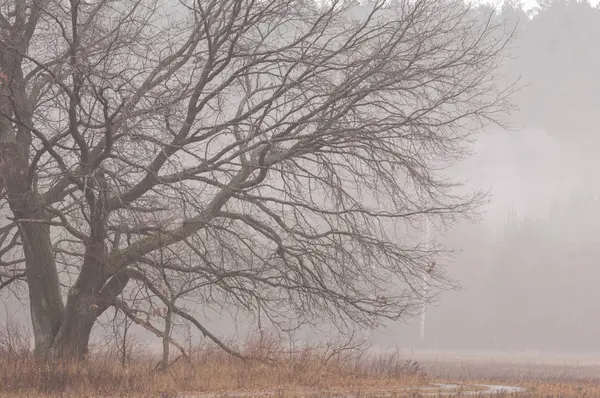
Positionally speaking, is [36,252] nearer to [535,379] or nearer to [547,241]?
[535,379]

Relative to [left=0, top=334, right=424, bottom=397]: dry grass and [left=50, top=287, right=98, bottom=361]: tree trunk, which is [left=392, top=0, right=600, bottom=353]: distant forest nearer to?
[left=0, top=334, right=424, bottom=397]: dry grass

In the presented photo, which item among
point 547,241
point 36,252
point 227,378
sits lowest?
point 227,378

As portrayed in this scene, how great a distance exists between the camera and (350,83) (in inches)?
493

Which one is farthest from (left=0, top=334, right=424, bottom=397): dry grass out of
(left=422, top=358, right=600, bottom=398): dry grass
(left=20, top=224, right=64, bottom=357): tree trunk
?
(left=422, top=358, right=600, bottom=398): dry grass

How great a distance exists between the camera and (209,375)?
39.5ft

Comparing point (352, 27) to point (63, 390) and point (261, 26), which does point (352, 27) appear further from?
point (63, 390)

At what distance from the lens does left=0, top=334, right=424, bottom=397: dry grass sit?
34.3 feet

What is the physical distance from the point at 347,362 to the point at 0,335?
6398mm

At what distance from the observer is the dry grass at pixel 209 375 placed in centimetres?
1046

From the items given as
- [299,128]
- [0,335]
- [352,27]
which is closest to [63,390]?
[0,335]

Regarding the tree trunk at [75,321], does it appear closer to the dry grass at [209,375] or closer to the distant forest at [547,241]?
the dry grass at [209,375]

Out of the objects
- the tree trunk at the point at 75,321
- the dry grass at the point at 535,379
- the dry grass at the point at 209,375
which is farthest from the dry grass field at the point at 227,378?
the tree trunk at the point at 75,321

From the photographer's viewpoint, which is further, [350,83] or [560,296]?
[560,296]

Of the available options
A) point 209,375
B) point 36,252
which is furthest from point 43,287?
point 209,375
